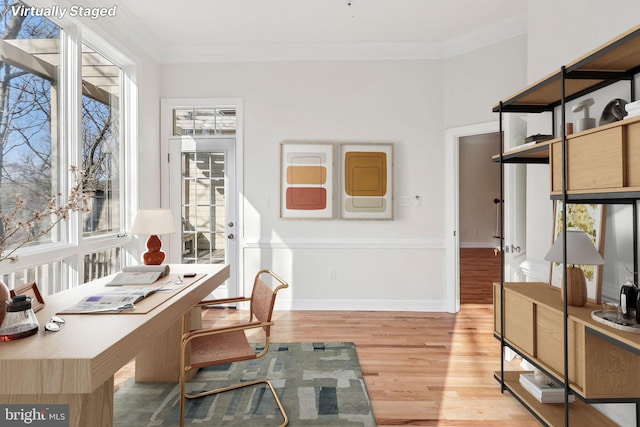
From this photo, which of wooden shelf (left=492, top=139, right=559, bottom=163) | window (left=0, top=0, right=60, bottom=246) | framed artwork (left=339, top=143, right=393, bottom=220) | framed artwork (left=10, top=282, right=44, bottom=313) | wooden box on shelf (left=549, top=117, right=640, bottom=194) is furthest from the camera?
framed artwork (left=339, top=143, right=393, bottom=220)

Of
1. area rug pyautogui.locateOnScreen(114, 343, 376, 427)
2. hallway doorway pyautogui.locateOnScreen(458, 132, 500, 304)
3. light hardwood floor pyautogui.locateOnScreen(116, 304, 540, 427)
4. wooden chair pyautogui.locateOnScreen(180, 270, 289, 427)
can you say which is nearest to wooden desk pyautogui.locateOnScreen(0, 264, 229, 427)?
wooden chair pyautogui.locateOnScreen(180, 270, 289, 427)

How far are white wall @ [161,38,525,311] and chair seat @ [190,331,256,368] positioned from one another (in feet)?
6.41

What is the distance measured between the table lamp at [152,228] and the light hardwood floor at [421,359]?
0.90 m

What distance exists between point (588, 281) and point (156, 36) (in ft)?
14.5

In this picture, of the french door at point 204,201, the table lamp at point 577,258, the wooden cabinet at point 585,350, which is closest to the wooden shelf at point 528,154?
the table lamp at point 577,258

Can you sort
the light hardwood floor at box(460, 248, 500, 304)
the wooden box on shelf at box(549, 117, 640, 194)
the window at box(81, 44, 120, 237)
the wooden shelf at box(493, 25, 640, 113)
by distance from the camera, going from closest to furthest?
the wooden box on shelf at box(549, 117, 640, 194), the wooden shelf at box(493, 25, 640, 113), the window at box(81, 44, 120, 237), the light hardwood floor at box(460, 248, 500, 304)

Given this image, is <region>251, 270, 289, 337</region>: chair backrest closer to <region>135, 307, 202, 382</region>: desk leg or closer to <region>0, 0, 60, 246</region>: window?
<region>135, 307, 202, 382</region>: desk leg

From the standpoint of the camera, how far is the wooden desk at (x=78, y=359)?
3.76 feet

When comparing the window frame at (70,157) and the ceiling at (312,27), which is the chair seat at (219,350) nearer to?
the window frame at (70,157)

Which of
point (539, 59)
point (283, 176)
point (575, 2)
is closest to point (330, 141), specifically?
point (283, 176)

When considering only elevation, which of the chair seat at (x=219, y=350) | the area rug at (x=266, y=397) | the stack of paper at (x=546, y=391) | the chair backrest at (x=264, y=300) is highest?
the chair backrest at (x=264, y=300)

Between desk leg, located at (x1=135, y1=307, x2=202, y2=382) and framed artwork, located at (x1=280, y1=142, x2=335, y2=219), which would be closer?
desk leg, located at (x1=135, y1=307, x2=202, y2=382)

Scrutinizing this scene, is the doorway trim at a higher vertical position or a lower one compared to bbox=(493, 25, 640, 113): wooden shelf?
lower

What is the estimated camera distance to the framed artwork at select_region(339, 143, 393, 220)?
4.02 metres
